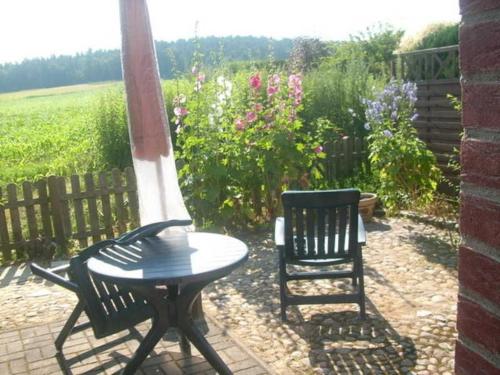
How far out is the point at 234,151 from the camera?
22.2 feet

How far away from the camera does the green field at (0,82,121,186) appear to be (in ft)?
38.5

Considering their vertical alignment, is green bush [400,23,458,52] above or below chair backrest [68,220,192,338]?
above

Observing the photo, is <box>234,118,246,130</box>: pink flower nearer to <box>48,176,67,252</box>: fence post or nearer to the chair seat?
<box>48,176,67,252</box>: fence post

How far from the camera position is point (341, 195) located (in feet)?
13.4

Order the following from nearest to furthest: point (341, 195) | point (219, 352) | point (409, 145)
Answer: point (219, 352) → point (341, 195) → point (409, 145)

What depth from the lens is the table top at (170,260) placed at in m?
2.90

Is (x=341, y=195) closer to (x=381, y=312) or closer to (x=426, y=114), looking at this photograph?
(x=381, y=312)

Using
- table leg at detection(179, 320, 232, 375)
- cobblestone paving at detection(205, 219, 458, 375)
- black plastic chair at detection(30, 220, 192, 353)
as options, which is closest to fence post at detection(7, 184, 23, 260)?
cobblestone paving at detection(205, 219, 458, 375)

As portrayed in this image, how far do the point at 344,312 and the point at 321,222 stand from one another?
759 millimetres

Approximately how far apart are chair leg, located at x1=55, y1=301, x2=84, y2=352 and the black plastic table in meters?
0.47

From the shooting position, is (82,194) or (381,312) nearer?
(381,312)

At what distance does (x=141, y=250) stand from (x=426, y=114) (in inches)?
213

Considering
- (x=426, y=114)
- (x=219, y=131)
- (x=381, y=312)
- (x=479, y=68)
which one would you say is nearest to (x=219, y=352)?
(x=381, y=312)

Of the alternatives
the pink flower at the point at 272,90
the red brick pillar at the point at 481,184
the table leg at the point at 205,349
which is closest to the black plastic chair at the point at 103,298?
the table leg at the point at 205,349
